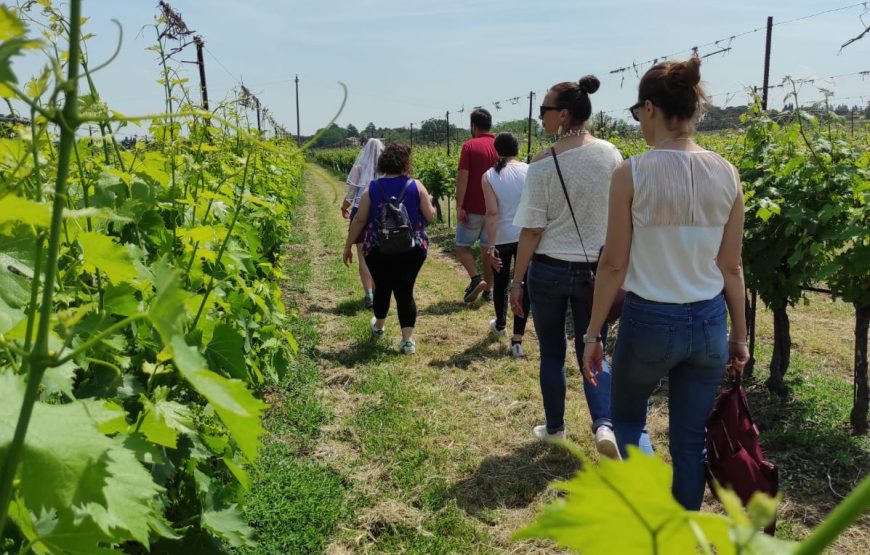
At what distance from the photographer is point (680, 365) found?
2338mm

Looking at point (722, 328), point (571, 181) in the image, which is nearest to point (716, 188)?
point (722, 328)

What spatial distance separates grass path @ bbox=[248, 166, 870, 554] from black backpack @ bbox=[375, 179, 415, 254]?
35.7 inches

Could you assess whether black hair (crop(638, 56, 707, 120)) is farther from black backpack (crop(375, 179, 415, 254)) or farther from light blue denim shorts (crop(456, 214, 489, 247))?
light blue denim shorts (crop(456, 214, 489, 247))

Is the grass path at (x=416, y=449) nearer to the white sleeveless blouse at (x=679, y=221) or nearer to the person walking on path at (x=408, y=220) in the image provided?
the person walking on path at (x=408, y=220)

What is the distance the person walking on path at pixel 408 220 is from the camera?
4984mm

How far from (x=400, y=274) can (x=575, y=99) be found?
7.74ft

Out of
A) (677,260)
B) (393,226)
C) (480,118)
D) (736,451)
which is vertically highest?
(480,118)

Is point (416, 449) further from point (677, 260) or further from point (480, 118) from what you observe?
point (480, 118)

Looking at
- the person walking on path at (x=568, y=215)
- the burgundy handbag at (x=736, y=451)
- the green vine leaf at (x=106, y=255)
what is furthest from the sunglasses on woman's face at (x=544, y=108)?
the green vine leaf at (x=106, y=255)

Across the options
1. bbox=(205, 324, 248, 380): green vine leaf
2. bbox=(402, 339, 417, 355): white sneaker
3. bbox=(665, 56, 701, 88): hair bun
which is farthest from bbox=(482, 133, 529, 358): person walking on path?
bbox=(205, 324, 248, 380): green vine leaf

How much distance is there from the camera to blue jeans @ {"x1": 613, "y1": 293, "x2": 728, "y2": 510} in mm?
2238

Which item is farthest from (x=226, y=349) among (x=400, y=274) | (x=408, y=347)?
(x=408, y=347)

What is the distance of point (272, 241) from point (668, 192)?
5.00 m

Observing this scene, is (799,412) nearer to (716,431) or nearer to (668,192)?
(716,431)
